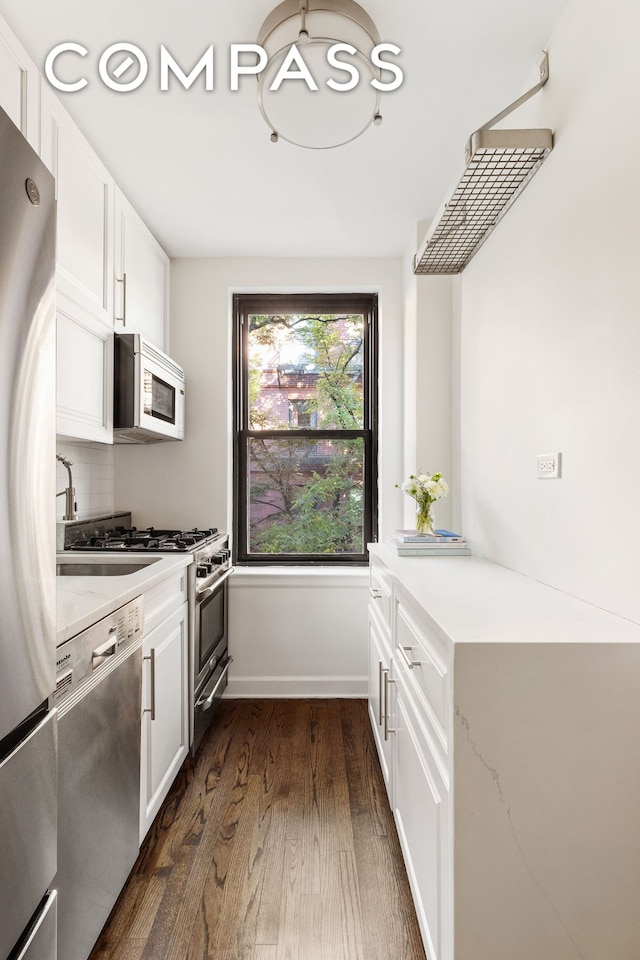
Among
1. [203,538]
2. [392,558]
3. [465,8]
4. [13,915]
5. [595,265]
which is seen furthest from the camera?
[203,538]

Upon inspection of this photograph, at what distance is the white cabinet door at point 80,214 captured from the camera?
1898mm

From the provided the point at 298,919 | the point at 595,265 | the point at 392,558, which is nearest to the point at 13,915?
the point at 298,919

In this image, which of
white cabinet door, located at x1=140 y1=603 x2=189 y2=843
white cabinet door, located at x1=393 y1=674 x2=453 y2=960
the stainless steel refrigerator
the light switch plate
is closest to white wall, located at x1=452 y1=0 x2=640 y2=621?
the light switch plate

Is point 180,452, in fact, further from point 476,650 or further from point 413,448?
point 476,650

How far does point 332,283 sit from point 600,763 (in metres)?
2.84

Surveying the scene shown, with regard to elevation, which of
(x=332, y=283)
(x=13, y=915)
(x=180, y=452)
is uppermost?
(x=332, y=283)

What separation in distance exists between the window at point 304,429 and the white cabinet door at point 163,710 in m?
1.17

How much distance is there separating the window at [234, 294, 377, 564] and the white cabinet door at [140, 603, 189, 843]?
46.2 inches

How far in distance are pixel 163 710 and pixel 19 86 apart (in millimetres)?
2068

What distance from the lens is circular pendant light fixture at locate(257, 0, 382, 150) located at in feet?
4.91

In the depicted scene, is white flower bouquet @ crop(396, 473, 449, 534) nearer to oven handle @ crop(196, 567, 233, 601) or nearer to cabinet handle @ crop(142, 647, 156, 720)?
oven handle @ crop(196, 567, 233, 601)

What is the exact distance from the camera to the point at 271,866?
5.96 feet

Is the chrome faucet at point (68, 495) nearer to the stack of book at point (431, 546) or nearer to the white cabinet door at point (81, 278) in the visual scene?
the white cabinet door at point (81, 278)

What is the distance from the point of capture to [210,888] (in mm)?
Result: 1711
